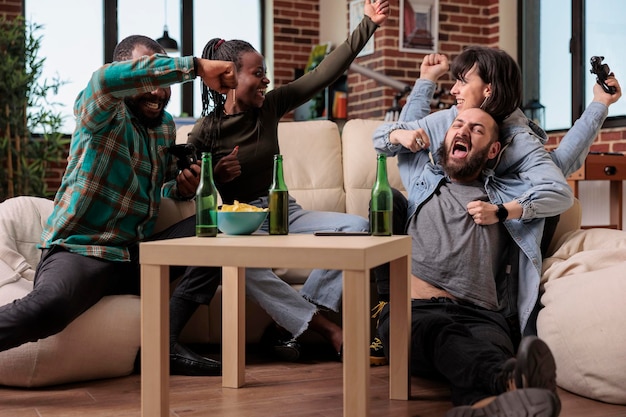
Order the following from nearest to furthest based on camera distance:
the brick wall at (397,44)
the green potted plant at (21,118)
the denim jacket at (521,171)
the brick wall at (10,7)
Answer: the denim jacket at (521,171) → the green potted plant at (21,118) → the brick wall at (397,44) → the brick wall at (10,7)

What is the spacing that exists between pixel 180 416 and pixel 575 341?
1056 millimetres

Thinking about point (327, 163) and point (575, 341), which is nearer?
point (575, 341)

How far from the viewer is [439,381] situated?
7.60 feet

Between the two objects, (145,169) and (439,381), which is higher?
(145,169)

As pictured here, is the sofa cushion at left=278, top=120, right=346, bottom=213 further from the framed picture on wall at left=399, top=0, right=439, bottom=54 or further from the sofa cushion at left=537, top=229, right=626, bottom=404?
the framed picture on wall at left=399, top=0, right=439, bottom=54

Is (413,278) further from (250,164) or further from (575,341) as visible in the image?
(250,164)

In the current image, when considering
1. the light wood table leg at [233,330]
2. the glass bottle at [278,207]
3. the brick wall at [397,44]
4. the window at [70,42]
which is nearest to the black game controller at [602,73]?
the glass bottle at [278,207]

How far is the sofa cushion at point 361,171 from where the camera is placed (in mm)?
3178

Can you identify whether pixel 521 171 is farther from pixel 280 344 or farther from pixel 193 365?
pixel 193 365

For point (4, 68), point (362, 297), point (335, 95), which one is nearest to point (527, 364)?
point (362, 297)

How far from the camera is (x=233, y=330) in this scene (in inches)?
88.6

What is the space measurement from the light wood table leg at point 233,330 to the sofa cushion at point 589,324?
85cm

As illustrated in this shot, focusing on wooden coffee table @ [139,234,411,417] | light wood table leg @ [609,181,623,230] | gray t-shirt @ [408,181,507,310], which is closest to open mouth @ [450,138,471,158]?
gray t-shirt @ [408,181,507,310]

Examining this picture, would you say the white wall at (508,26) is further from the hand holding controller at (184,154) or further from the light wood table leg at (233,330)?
the light wood table leg at (233,330)
